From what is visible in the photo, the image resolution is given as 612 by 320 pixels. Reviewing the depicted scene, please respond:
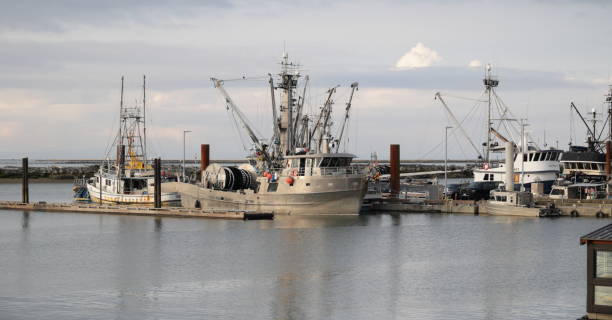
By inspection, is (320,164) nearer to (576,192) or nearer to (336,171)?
(336,171)

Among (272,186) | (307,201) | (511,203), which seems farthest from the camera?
(272,186)

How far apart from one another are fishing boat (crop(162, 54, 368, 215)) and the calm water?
294 centimetres

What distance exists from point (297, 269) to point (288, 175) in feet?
92.7

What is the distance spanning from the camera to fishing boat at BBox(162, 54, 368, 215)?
68.9 m

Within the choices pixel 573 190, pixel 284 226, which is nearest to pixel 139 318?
pixel 284 226

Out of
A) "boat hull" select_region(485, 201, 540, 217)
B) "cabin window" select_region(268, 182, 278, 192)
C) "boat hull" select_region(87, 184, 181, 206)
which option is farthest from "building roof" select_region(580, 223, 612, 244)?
"boat hull" select_region(87, 184, 181, 206)

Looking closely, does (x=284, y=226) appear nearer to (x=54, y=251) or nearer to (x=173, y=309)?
(x=54, y=251)

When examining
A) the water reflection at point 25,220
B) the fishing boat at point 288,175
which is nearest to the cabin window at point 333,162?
the fishing boat at point 288,175

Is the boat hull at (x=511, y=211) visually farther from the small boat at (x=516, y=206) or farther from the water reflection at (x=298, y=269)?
the water reflection at (x=298, y=269)

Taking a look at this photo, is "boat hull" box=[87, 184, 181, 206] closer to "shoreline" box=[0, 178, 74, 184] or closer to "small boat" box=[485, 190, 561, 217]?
"small boat" box=[485, 190, 561, 217]

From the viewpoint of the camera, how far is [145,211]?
242 ft

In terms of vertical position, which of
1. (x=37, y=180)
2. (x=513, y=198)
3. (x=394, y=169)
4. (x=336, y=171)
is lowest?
(x=37, y=180)

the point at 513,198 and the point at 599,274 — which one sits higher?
the point at 513,198

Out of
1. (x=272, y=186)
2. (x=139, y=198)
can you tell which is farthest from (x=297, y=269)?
(x=139, y=198)
